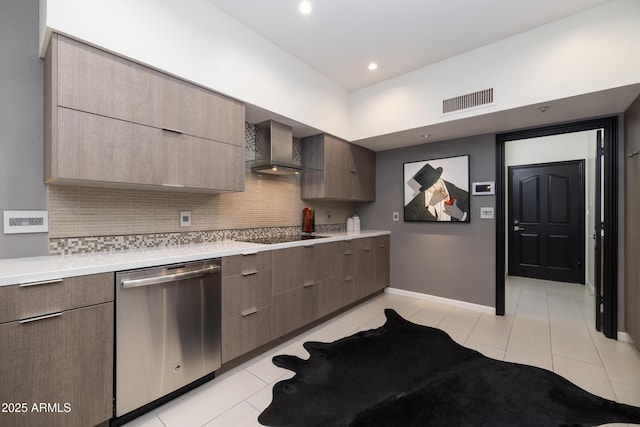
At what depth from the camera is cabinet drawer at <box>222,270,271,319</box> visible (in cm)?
193

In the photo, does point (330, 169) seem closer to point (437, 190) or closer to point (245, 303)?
point (437, 190)

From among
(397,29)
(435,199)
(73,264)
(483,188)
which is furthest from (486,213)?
(73,264)

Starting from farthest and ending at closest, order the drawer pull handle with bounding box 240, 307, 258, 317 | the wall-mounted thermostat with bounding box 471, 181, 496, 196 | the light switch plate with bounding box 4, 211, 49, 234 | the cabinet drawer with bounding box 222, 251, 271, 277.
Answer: the wall-mounted thermostat with bounding box 471, 181, 496, 196
the drawer pull handle with bounding box 240, 307, 258, 317
the cabinet drawer with bounding box 222, 251, 271, 277
the light switch plate with bounding box 4, 211, 49, 234

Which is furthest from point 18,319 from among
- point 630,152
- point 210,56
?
point 630,152

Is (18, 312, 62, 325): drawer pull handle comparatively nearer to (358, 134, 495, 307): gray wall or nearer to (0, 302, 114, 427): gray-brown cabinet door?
(0, 302, 114, 427): gray-brown cabinet door

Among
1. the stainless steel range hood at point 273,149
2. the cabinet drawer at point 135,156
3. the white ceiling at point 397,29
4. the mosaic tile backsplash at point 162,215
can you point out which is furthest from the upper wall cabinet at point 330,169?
the cabinet drawer at point 135,156

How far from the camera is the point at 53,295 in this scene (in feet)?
4.01

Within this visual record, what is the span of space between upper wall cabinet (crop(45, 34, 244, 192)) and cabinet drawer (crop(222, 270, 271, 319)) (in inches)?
29.9

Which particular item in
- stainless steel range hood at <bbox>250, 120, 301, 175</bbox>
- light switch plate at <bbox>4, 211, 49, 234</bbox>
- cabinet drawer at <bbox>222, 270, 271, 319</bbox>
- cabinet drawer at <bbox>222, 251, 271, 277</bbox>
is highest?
stainless steel range hood at <bbox>250, 120, 301, 175</bbox>

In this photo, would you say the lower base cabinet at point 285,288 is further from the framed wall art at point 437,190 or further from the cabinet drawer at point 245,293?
the framed wall art at point 437,190

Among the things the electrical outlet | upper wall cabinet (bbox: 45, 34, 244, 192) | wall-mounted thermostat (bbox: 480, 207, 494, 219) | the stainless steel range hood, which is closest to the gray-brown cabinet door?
upper wall cabinet (bbox: 45, 34, 244, 192)

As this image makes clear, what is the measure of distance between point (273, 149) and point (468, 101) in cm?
205

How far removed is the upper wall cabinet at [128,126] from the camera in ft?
4.76

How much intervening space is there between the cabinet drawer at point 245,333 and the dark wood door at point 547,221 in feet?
16.3
